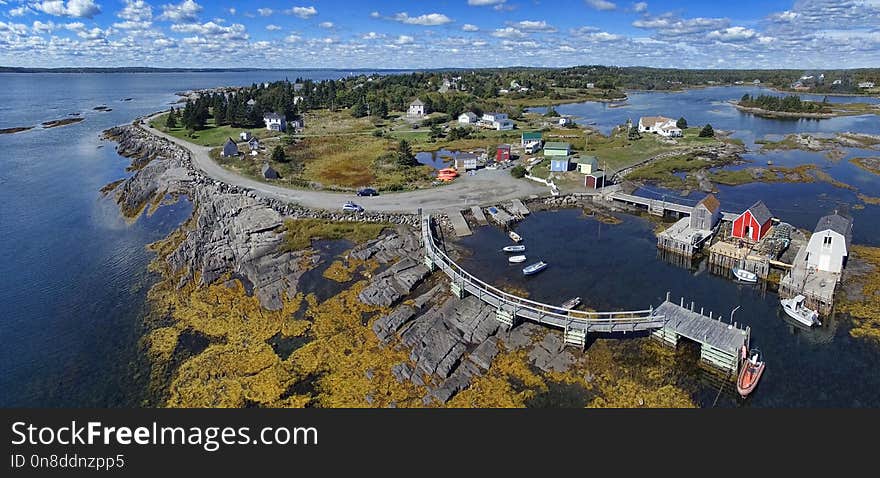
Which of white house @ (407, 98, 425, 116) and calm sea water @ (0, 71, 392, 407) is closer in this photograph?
calm sea water @ (0, 71, 392, 407)

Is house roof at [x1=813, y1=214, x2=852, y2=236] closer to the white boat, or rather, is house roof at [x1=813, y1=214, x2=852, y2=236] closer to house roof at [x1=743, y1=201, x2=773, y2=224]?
house roof at [x1=743, y1=201, x2=773, y2=224]

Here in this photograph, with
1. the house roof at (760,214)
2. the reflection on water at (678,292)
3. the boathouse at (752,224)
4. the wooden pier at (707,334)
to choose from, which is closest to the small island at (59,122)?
the reflection on water at (678,292)

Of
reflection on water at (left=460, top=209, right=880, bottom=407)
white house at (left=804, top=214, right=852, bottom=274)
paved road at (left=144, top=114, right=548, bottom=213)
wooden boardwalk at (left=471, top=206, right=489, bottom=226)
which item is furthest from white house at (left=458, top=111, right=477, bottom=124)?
white house at (left=804, top=214, right=852, bottom=274)

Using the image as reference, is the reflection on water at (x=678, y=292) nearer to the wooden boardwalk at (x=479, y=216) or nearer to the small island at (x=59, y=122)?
the wooden boardwalk at (x=479, y=216)

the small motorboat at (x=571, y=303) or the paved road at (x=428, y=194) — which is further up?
the paved road at (x=428, y=194)

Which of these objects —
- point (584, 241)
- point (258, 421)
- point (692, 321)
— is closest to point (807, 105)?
point (584, 241)

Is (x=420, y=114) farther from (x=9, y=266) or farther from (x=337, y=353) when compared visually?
(x=337, y=353)
